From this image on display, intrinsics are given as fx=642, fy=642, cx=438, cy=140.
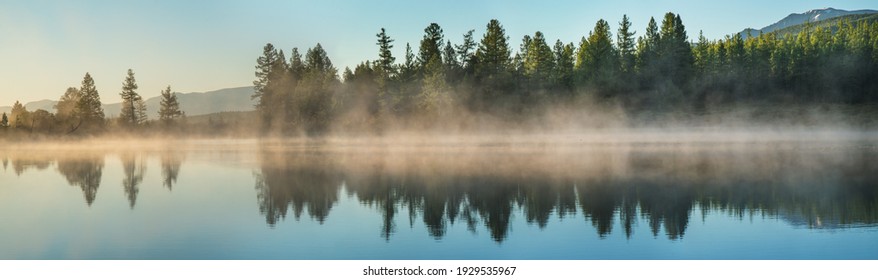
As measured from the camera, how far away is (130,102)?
29328 mm

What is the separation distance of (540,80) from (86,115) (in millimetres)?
26436

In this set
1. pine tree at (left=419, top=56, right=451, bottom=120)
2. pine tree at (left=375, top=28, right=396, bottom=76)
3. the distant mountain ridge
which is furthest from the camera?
pine tree at (left=375, top=28, right=396, bottom=76)

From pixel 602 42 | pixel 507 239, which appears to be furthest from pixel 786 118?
pixel 507 239

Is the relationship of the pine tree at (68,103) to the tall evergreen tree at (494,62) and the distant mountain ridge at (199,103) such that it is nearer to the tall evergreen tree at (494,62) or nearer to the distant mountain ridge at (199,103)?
the distant mountain ridge at (199,103)

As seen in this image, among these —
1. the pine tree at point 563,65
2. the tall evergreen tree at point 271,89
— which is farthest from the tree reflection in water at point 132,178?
the pine tree at point 563,65

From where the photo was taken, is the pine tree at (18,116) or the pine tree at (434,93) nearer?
the pine tree at (18,116)

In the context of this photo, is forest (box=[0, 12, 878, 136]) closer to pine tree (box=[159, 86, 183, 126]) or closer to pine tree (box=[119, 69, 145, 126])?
pine tree (box=[159, 86, 183, 126])

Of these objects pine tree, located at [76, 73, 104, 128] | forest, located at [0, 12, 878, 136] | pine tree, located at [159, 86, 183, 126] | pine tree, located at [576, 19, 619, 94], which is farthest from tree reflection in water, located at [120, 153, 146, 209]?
pine tree, located at [576, 19, 619, 94]

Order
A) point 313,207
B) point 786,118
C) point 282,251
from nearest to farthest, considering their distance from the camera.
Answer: point 282,251 < point 313,207 < point 786,118

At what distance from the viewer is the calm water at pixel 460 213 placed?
324 inches

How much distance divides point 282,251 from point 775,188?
10.3m

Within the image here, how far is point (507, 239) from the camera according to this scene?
866 centimetres

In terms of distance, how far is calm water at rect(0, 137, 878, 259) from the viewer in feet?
27.0
